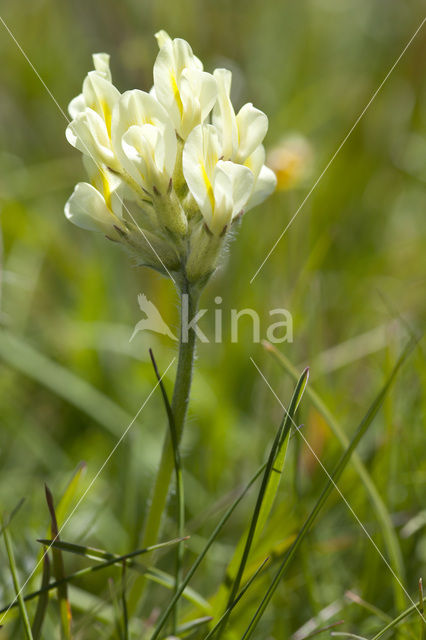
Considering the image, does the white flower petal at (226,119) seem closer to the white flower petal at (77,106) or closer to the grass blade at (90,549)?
the white flower petal at (77,106)

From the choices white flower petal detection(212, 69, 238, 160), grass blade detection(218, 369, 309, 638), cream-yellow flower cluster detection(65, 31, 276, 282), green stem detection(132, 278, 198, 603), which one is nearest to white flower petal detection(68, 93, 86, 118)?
cream-yellow flower cluster detection(65, 31, 276, 282)

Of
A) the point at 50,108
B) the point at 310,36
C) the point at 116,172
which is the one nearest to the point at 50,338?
the point at 116,172

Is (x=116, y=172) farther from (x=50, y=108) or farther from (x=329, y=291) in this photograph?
(x=50, y=108)

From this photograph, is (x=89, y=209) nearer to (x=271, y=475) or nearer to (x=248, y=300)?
(x=271, y=475)
